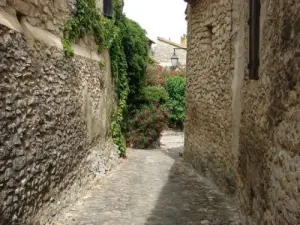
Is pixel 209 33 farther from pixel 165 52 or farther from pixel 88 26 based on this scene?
pixel 165 52

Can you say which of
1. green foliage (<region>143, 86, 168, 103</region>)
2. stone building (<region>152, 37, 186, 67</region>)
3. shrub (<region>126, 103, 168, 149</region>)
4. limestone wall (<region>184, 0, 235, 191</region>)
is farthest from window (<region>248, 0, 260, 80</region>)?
stone building (<region>152, 37, 186, 67</region>)

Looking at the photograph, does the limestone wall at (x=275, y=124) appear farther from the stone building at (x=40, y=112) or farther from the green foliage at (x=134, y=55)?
the green foliage at (x=134, y=55)

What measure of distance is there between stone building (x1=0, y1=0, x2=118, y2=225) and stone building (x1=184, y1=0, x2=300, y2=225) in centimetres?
242

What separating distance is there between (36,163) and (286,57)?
2.77 meters

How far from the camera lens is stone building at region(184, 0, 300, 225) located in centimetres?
269

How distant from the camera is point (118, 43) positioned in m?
9.11

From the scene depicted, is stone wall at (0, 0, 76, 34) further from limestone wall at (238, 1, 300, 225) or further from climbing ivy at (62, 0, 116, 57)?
limestone wall at (238, 1, 300, 225)

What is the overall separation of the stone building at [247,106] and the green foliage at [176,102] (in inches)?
417

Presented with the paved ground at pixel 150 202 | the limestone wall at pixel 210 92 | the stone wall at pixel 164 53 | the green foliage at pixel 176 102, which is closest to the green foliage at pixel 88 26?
the limestone wall at pixel 210 92

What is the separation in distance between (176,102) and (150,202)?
14246mm

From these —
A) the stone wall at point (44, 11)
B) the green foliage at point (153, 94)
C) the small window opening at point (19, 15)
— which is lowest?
the green foliage at point (153, 94)

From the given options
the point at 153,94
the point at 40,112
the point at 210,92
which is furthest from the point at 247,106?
the point at 153,94

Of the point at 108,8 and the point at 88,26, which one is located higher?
the point at 108,8

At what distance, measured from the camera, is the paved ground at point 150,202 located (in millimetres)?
4512
